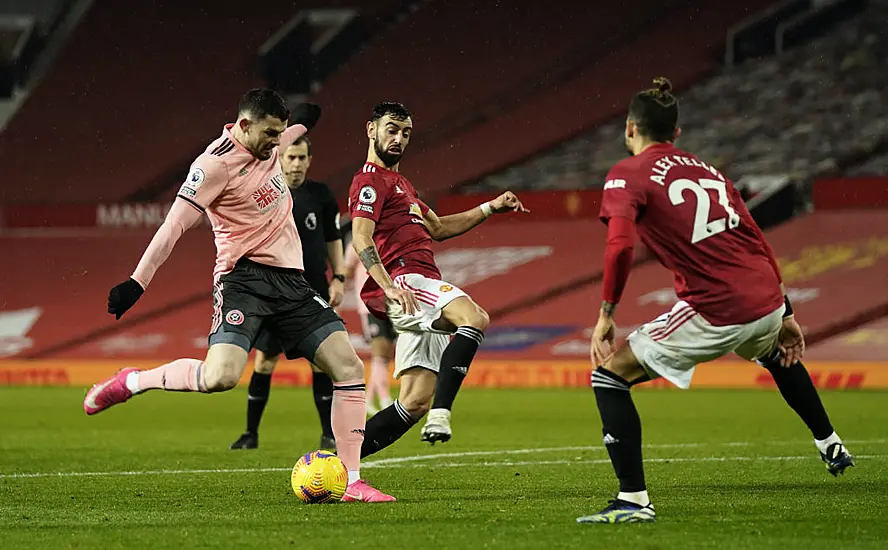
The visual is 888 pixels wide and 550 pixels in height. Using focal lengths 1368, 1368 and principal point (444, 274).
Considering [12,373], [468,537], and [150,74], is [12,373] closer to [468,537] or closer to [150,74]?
[150,74]

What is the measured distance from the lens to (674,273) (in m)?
6.28

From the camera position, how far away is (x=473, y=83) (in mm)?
28734

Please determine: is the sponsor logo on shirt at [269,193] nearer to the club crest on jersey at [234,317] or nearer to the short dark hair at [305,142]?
the club crest on jersey at [234,317]

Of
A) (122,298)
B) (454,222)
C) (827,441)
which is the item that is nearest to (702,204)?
(827,441)

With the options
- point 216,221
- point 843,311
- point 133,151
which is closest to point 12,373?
point 133,151

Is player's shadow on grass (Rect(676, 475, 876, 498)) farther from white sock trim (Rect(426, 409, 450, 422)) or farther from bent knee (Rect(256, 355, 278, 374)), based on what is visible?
bent knee (Rect(256, 355, 278, 374))

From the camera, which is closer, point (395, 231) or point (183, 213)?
point (183, 213)

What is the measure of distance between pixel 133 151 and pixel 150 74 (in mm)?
2044

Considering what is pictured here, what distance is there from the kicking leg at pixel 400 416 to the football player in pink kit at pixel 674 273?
1988mm

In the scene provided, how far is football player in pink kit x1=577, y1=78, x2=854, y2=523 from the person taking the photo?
6.12 metres

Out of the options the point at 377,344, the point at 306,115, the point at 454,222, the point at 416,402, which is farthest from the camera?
the point at 377,344

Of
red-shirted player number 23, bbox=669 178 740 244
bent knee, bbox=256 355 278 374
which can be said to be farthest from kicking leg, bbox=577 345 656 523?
bent knee, bbox=256 355 278 374

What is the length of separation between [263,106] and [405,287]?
4.65ft

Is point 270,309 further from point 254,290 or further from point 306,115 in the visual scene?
point 306,115
